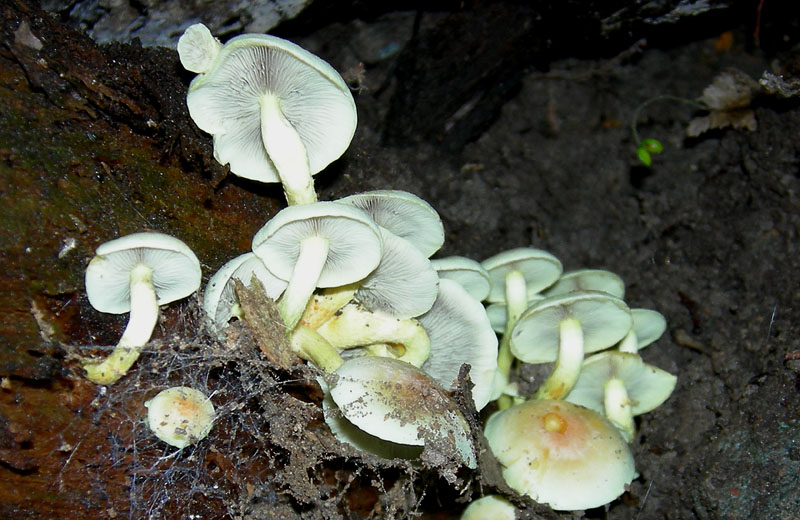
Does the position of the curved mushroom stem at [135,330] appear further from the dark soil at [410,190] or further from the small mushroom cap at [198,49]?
the small mushroom cap at [198,49]

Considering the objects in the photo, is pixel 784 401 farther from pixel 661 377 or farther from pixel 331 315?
pixel 331 315

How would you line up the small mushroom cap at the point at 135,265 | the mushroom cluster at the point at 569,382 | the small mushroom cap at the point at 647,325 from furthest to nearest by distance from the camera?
the small mushroom cap at the point at 647,325 < the mushroom cluster at the point at 569,382 < the small mushroom cap at the point at 135,265

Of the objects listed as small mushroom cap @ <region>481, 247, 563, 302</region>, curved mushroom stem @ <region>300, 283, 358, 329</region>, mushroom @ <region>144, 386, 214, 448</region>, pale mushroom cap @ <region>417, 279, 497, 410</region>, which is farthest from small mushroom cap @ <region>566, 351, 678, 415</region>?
mushroom @ <region>144, 386, 214, 448</region>

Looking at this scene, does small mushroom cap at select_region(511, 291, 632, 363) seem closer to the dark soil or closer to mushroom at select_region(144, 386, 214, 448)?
the dark soil

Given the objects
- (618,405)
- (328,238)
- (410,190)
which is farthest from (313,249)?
(618,405)

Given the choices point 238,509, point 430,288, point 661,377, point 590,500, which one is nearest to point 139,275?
point 238,509

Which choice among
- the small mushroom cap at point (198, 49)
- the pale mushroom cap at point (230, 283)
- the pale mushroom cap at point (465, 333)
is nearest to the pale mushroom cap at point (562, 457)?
the pale mushroom cap at point (465, 333)
